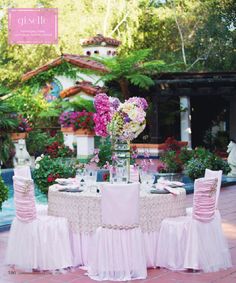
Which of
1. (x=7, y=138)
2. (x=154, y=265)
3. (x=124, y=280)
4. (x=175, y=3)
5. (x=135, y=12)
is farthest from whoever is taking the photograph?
(x=175, y=3)

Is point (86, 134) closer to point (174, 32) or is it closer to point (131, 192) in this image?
point (131, 192)

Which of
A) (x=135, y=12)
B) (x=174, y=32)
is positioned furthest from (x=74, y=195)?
(x=174, y=32)

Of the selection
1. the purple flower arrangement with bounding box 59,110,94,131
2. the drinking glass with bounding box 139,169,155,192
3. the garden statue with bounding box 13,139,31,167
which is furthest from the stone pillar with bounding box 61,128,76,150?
the drinking glass with bounding box 139,169,155,192

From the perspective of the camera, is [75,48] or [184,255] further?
[75,48]

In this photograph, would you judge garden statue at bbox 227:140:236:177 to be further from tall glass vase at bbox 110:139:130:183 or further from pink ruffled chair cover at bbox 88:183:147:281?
pink ruffled chair cover at bbox 88:183:147:281

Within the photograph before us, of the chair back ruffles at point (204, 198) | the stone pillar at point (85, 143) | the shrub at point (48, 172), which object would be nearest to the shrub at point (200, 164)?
the shrub at point (48, 172)

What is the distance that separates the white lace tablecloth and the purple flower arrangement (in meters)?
10.0

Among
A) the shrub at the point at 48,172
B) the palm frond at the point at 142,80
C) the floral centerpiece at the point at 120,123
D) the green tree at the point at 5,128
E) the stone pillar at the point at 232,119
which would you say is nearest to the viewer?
the floral centerpiece at the point at 120,123

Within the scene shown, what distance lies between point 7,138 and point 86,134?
2372 millimetres

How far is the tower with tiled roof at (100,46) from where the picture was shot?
21.6 meters

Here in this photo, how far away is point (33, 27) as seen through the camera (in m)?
16.5

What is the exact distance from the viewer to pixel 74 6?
Answer: 26.2m

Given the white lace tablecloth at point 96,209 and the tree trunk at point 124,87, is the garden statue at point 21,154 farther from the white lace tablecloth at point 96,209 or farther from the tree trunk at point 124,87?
the white lace tablecloth at point 96,209

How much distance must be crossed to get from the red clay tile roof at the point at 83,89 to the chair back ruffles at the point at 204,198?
13.9m
